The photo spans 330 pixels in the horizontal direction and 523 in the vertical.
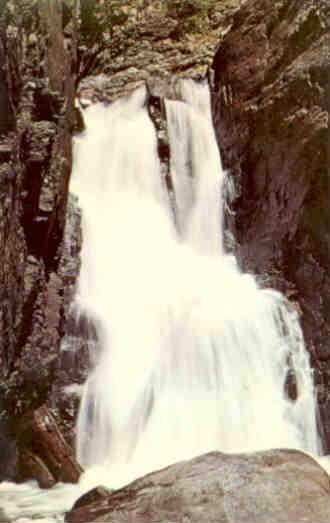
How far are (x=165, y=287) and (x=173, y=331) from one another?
1206 mm

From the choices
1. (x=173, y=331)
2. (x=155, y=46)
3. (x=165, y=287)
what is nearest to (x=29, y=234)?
(x=173, y=331)

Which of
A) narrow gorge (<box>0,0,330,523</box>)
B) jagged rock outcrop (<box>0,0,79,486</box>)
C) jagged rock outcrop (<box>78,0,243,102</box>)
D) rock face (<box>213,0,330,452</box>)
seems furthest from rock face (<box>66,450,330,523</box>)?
jagged rock outcrop (<box>78,0,243,102</box>)

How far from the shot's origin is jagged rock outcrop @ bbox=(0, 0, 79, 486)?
23.5ft

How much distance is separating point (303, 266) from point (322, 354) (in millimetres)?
1264

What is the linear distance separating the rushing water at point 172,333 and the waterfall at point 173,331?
0.05 ft

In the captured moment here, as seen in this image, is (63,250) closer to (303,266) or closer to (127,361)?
(127,361)

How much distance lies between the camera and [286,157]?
354 inches

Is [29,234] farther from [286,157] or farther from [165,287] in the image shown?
[286,157]

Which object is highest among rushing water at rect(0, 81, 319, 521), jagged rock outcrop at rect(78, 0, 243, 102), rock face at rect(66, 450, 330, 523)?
Result: jagged rock outcrop at rect(78, 0, 243, 102)

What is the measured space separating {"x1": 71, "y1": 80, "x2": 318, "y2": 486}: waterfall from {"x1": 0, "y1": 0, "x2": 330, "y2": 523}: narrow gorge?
0.08ft

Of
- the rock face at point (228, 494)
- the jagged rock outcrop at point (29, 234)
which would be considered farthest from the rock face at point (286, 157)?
the rock face at point (228, 494)

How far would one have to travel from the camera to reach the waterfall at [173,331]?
284 inches

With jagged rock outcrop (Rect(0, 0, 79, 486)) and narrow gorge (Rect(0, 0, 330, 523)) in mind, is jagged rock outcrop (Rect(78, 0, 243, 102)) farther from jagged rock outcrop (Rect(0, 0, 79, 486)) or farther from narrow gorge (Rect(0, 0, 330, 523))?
jagged rock outcrop (Rect(0, 0, 79, 486))

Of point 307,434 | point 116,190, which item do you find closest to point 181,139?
point 116,190
